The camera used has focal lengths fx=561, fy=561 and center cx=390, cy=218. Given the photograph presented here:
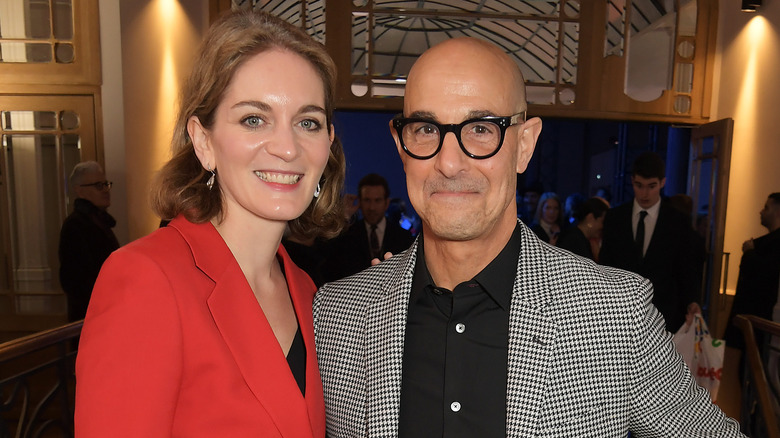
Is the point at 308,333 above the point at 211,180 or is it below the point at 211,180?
below

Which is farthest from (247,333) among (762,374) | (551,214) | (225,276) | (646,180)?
(551,214)

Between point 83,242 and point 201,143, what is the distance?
2.66 m

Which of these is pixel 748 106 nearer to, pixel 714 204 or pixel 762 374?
pixel 714 204

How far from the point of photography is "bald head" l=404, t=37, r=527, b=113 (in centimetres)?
123

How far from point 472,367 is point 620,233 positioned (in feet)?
10.2

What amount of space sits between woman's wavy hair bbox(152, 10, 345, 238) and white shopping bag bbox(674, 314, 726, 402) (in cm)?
272

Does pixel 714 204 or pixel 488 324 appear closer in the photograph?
pixel 488 324

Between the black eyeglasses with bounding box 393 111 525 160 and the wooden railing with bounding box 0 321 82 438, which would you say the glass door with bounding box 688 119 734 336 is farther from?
the wooden railing with bounding box 0 321 82 438

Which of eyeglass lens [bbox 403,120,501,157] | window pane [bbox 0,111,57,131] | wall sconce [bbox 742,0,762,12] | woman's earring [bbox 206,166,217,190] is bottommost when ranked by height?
woman's earring [bbox 206,166,217,190]

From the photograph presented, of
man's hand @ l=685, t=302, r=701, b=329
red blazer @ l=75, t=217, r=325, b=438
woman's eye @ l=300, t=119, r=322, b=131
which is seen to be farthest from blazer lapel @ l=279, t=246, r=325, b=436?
man's hand @ l=685, t=302, r=701, b=329

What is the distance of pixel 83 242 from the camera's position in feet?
11.6

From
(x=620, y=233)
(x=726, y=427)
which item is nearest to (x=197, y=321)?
(x=726, y=427)

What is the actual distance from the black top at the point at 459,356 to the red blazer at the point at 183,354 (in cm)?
26

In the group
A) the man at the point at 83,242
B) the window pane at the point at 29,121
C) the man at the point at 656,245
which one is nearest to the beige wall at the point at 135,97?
the window pane at the point at 29,121
